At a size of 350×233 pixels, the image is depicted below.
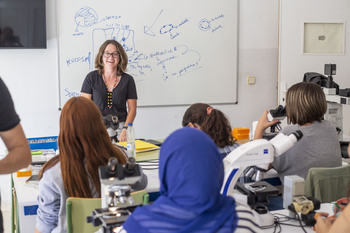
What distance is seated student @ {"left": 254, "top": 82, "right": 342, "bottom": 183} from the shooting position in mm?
2646

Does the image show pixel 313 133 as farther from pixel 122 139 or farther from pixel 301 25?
pixel 301 25

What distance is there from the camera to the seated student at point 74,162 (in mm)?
1925

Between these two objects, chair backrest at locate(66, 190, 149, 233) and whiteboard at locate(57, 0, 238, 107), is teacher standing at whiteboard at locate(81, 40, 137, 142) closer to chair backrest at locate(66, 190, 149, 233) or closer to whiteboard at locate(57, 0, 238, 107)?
whiteboard at locate(57, 0, 238, 107)

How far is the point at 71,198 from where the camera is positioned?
6.07 feet

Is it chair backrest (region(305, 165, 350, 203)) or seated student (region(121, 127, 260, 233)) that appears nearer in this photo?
seated student (region(121, 127, 260, 233))

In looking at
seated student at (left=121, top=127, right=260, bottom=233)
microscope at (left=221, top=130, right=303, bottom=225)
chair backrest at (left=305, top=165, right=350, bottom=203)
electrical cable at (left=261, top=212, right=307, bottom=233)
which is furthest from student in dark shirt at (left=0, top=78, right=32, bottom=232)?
chair backrest at (left=305, top=165, right=350, bottom=203)

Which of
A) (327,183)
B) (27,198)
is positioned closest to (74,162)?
(27,198)

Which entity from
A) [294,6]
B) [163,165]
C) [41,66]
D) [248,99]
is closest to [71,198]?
[163,165]

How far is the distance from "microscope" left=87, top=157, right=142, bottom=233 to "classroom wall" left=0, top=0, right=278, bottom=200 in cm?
295

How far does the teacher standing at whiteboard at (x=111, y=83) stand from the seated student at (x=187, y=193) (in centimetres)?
260

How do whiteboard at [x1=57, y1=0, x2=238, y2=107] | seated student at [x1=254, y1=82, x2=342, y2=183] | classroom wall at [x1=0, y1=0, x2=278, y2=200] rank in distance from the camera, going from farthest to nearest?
1. whiteboard at [x1=57, y1=0, x2=238, y2=107]
2. classroom wall at [x1=0, y1=0, x2=278, y2=200]
3. seated student at [x1=254, y1=82, x2=342, y2=183]

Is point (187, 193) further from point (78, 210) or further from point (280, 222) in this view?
point (280, 222)

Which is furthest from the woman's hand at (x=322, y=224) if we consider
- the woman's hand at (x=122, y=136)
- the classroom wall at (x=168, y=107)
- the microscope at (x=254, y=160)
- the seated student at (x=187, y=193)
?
the classroom wall at (x=168, y=107)

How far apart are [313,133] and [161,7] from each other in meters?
2.47
